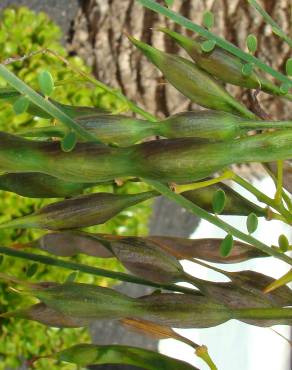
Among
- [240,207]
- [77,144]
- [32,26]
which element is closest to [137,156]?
[77,144]

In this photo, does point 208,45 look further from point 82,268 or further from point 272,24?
point 82,268

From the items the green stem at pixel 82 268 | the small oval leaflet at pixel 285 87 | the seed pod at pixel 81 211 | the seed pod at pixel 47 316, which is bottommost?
the seed pod at pixel 47 316

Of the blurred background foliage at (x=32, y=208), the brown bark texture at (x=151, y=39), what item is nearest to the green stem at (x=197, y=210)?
the blurred background foliage at (x=32, y=208)

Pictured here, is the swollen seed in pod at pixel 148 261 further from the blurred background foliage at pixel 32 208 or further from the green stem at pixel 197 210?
the blurred background foliage at pixel 32 208

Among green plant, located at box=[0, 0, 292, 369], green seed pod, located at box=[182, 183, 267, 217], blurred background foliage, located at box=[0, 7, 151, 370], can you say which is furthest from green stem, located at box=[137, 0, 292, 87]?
blurred background foliage, located at box=[0, 7, 151, 370]

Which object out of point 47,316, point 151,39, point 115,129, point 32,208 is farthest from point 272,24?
point 151,39

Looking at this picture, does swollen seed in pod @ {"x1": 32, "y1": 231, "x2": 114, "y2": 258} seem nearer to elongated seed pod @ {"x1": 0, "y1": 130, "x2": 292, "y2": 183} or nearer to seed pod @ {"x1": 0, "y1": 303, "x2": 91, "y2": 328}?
seed pod @ {"x1": 0, "y1": 303, "x2": 91, "y2": 328}

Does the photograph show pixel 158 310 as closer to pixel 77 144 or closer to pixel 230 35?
pixel 77 144
